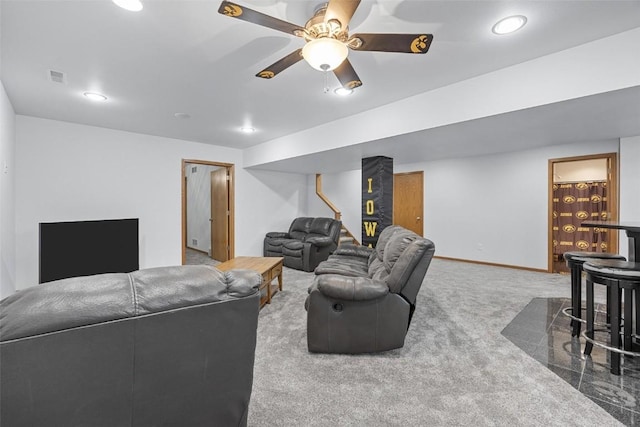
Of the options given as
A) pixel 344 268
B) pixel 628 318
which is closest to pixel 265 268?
pixel 344 268

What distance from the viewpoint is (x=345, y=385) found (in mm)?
1821

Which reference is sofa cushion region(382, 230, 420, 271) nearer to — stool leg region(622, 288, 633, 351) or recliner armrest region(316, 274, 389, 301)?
recliner armrest region(316, 274, 389, 301)

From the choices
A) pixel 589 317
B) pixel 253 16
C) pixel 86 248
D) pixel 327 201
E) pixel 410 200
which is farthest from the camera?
pixel 327 201

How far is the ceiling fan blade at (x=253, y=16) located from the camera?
1.41m

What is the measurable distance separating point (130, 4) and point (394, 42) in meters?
1.65

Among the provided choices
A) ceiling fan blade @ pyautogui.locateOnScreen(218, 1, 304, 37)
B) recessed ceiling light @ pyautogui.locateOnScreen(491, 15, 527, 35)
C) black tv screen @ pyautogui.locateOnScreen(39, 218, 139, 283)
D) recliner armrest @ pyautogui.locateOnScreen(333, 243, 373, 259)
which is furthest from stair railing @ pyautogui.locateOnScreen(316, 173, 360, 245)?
ceiling fan blade @ pyautogui.locateOnScreen(218, 1, 304, 37)

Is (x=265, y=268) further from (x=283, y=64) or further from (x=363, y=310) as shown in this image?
(x=283, y=64)

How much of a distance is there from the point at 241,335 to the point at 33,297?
0.62 meters

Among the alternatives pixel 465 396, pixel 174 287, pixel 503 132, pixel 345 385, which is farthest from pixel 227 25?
pixel 503 132

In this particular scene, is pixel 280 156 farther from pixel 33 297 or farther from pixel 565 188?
pixel 565 188

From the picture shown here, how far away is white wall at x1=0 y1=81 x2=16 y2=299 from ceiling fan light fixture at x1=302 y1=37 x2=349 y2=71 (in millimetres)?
3258

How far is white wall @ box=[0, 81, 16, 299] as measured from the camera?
288 cm

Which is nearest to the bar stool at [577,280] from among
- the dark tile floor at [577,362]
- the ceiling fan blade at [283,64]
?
the dark tile floor at [577,362]

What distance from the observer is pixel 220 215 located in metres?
6.40
